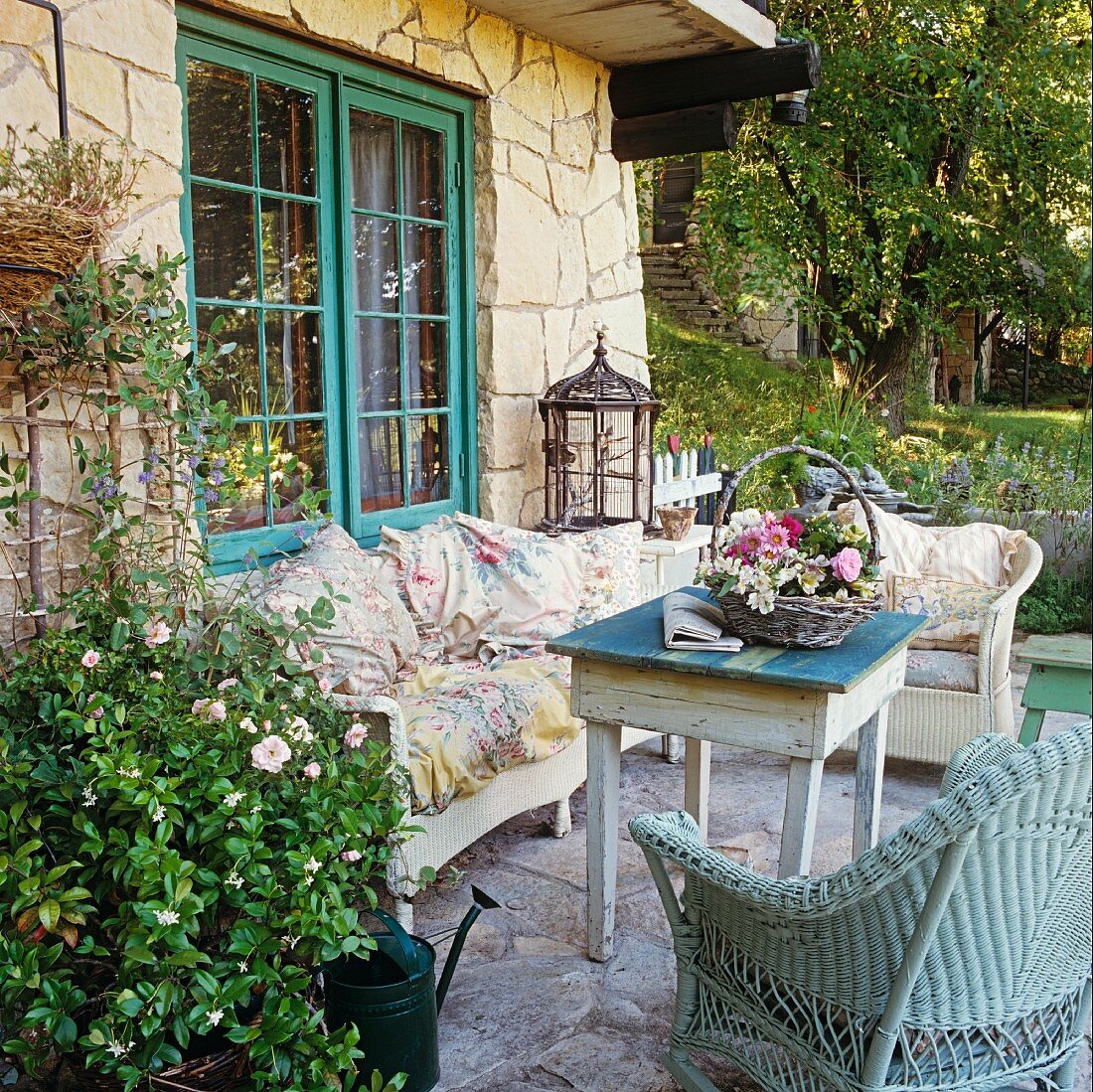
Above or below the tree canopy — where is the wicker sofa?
below

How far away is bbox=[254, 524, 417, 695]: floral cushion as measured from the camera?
3082 millimetres

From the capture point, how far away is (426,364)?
4.49 metres

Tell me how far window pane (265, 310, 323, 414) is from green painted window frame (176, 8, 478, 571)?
4 cm

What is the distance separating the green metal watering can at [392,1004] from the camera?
2.25 metres

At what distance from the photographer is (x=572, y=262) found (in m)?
5.00

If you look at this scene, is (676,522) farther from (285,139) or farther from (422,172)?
(285,139)

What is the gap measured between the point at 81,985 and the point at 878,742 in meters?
2.02

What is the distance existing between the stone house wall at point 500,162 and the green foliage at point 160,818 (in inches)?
16.2

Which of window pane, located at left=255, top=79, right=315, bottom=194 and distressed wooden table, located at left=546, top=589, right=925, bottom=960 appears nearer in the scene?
distressed wooden table, located at left=546, top=589, right=925, bottom=960

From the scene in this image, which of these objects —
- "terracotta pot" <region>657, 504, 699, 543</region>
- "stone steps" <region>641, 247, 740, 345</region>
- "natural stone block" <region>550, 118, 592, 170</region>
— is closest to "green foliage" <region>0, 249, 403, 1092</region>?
"terracotta pot" <region>657, 504, 699, 543</region>

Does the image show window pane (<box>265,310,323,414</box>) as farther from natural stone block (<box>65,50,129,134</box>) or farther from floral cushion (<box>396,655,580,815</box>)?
floral cushion (<box>396,655,580,815</box>)

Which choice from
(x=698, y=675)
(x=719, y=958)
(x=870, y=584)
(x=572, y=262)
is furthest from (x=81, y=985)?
(x=572, y=262)

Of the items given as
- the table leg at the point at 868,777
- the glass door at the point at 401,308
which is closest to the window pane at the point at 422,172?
the glass door at the point at 401,308

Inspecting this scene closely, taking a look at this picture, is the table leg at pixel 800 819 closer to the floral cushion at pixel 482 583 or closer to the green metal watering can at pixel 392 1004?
the green metal watering can at pixel 392 1004
